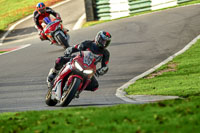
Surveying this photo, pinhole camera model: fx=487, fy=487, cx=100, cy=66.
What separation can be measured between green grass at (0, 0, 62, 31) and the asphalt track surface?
11.5 m

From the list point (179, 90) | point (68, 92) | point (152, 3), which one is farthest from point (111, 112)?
point (152, 3)

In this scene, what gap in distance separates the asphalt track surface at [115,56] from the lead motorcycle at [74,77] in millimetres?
510

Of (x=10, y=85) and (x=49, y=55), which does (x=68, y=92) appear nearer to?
(x=10, y=85)

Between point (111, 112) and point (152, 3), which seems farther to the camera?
point (152, 3)

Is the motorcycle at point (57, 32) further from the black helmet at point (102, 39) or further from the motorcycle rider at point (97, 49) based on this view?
the black helmet at point (102, 39)

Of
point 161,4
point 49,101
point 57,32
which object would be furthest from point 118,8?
point 49,101

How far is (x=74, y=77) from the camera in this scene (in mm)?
9836

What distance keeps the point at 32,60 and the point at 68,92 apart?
29.6 ft

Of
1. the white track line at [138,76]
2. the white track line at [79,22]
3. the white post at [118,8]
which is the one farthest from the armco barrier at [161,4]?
the white track line at [138,76]

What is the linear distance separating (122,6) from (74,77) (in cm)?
1867

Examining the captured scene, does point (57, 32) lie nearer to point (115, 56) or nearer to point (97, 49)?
point (115, 56)

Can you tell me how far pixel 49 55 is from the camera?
754 inches

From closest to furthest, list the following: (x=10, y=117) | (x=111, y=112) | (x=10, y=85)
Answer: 1. (x=111, y=112)
2. (x=10, y=117)
3. (x=10, y=85)

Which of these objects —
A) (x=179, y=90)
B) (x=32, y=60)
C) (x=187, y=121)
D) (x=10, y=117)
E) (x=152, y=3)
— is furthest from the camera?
(x=152, y=3)
